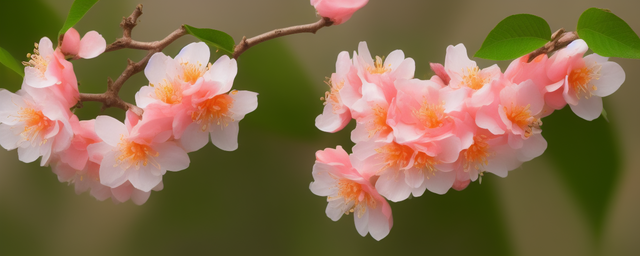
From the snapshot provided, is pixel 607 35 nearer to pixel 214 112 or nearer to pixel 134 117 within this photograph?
pixel 214 112

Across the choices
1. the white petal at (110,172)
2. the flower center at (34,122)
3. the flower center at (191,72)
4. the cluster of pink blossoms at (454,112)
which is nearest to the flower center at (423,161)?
the cluster of pink blossoms at (454,112)

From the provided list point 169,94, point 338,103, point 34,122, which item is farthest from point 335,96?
point 34,122

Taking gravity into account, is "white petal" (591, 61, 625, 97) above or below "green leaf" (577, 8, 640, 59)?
below

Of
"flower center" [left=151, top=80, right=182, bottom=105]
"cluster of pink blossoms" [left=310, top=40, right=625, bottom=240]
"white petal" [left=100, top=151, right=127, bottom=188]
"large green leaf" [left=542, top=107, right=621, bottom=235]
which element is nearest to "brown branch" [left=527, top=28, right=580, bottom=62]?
"cluster of pink blossoms" [left=310, top=40, right=625, bottom=240]

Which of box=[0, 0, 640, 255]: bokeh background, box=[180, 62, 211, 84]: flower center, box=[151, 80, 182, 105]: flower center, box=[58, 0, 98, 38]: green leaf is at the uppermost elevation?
box=[58, 0, 98, 38]: green leaf

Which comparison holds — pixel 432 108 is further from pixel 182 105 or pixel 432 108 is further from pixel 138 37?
pixel 138 37

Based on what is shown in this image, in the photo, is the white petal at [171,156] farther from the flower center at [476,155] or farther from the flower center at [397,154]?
the flower center at [476,155]

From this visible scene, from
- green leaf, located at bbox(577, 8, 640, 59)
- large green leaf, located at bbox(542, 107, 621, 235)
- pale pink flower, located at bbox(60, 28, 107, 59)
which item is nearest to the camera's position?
green leaf, located at bbox(577, 8, 640, 59)

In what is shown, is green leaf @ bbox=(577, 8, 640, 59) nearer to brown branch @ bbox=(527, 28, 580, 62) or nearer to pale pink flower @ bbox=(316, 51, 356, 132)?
brown branch @ bbox=(527, 28, 580, 62)
